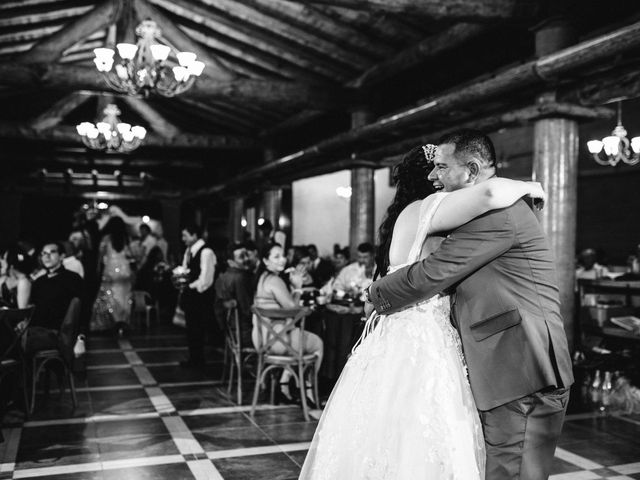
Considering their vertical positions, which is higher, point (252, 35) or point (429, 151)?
point (252, 35)

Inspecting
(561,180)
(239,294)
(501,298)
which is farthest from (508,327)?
(239,294)

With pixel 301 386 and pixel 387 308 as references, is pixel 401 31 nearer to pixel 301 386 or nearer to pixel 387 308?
pixel 301 386

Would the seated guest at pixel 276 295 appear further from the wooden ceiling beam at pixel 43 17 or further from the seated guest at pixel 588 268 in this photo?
the wooden ceiling beam at pixel 43 17

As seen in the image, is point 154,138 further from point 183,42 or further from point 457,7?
point 457,7

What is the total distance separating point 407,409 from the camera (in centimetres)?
208

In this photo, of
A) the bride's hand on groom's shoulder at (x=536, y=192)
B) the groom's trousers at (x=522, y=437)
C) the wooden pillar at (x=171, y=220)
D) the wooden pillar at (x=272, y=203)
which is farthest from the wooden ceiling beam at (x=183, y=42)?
the wooden pillar at (x=171, y=220)

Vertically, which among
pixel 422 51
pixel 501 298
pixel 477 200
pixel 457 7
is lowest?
pixel 501 298

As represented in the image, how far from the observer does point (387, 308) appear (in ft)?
7.00

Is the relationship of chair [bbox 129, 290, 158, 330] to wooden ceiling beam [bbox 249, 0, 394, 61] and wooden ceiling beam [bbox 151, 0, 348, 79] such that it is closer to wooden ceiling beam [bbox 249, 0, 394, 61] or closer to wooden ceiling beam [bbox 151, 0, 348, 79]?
wooden ceiling beam [bbox 151, 0, 348, 79]

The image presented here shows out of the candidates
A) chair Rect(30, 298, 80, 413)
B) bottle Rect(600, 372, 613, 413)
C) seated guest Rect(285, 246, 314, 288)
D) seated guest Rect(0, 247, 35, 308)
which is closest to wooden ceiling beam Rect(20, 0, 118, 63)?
seated guest Rect(0, 247, 35, 308)

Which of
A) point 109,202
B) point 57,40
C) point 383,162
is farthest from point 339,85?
point 109,202

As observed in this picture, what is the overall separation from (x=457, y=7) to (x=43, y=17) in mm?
5622

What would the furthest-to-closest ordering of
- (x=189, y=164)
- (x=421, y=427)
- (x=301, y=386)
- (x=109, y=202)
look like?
(x=109, y=202)
(x=189, y=164)
(x=301, y=386)
(x=421, y=427)

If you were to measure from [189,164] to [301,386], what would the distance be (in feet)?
44.0
